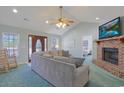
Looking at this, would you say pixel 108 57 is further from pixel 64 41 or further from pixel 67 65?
pixel 64 41

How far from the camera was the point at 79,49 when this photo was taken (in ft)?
27.1

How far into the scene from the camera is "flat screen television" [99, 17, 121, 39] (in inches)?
177

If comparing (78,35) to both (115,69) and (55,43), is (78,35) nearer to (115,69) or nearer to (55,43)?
(55,43)

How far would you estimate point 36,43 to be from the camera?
296 inches

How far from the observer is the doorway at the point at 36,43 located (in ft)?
23.3

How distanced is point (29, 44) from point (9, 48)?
4.05ft

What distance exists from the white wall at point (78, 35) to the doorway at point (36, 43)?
1.89m

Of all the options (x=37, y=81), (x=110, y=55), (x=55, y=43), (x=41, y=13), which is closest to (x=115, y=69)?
(x=110, y=55)

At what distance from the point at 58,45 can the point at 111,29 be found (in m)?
5.04

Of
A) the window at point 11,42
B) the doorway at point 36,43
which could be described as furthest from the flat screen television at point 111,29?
the window at point 11,42

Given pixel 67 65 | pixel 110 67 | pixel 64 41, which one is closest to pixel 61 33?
pixel 64 41

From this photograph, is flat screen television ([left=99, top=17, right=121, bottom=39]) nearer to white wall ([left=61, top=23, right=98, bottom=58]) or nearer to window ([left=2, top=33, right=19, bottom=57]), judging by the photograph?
white wall ([left=61, top=23, right=98, bottom=58])

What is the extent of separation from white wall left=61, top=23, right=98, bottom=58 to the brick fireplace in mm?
1304
